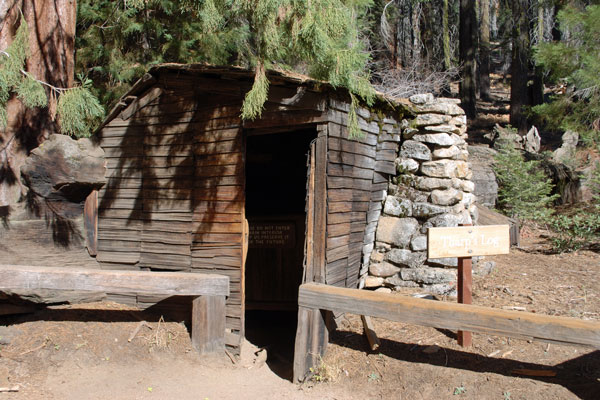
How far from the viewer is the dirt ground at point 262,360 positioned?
15.1 feet

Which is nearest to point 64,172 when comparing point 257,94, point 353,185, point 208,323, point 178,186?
point 178,186

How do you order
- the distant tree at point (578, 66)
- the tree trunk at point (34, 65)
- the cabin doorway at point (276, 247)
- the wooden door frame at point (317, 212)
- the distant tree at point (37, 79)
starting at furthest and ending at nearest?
the distant tree at point (578, 66), the cabin doorway at point (276, 247), the tree trunk at point (34, 65), the distant tree at point (37, 79), the wooden door frame at point (317, 212)

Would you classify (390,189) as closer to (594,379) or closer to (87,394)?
(594,379)

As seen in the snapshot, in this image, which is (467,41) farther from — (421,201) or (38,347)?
(38,347)

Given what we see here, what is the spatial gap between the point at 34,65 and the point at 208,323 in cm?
457

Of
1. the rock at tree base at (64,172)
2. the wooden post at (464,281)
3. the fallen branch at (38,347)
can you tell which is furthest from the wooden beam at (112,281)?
the wooden post at (464,281)

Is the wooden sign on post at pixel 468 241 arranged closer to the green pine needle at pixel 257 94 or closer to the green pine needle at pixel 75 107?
the green pine needle at pixel 257 94

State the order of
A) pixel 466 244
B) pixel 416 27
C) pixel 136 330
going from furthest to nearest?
1. pixel 416 27
2. pixel 136 330
3. pixel 466 244

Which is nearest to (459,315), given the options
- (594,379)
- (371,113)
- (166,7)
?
(594,379)

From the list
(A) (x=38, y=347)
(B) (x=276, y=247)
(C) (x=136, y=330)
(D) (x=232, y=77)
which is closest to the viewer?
(A) (x=38, y=347)

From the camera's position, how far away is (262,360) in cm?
598

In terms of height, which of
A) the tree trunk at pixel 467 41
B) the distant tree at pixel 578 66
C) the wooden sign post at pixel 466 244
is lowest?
the wooden sign post at pixel 466 244

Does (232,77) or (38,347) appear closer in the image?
(38,347)

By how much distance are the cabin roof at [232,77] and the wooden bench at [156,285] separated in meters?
2.31
